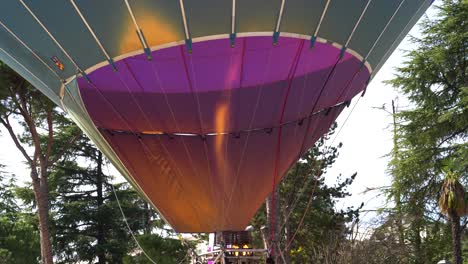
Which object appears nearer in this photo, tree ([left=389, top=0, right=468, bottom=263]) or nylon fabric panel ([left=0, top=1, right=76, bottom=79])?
nylon fabric panel ([left=0, top=1, right=76, bottom=79])

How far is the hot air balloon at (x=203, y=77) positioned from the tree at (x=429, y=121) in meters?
9.95

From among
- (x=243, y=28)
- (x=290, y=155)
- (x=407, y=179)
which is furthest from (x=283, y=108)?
(x=407, y=179)

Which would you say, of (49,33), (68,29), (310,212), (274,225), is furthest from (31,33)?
(310,212)

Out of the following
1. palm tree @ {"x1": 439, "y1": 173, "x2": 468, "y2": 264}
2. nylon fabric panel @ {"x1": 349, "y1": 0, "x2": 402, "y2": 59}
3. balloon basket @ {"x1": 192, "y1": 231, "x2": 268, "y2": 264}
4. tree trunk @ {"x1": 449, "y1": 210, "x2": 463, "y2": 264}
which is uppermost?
nylon fabric panel @ {"x1": 349, "y1": 0, "x2": 402, "y2": 59}

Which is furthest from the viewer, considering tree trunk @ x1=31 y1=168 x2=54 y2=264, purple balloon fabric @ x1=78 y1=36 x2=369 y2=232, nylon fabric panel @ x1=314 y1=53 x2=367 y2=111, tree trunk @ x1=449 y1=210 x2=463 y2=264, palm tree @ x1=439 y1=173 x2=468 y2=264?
tree trunk @ x1=31 y1=168 x2=54 y2=264

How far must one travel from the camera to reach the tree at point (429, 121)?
55.5 feet

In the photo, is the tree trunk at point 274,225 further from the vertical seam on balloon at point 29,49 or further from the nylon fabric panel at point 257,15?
the vertical seam on balloon at point 29,49

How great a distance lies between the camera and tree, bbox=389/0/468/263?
666 inches

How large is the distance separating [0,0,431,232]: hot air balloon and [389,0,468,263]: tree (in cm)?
995

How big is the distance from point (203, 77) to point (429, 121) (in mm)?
12387

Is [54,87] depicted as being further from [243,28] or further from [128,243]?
[128,243]

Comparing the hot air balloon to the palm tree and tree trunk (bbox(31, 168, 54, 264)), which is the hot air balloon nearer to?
the palm tree

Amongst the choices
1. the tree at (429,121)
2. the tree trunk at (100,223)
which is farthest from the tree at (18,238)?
the tree at (429,121)

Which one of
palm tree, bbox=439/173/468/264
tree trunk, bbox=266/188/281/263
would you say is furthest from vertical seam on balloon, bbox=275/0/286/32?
palm tree, bbox=439/173/468/264
